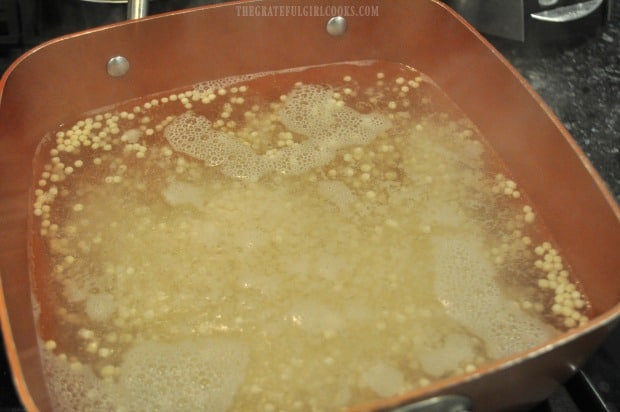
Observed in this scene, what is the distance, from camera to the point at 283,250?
3.38ft

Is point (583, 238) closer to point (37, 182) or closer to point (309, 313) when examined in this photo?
point (309, 313)

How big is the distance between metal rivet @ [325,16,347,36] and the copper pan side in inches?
0.6

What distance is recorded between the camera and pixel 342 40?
129cm

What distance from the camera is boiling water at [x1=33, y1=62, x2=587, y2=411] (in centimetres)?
89

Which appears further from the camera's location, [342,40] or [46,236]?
[342,40]

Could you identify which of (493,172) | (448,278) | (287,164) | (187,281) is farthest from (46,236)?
(493,172)

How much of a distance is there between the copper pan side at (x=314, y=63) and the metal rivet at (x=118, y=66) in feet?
0.04

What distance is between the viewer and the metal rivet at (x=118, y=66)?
116 centimetres

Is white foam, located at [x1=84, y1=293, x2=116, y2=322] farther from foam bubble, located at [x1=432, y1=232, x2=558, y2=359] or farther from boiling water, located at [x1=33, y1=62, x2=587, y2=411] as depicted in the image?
foam bubble, located at [x1=432, y1=232, x2=558, y2=359]

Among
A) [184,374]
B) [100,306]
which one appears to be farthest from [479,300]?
[100,306]

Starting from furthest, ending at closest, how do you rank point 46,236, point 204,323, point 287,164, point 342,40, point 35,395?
point 342,40 < point 287,164 < point 46,236 < point 204,323 < point 35,395

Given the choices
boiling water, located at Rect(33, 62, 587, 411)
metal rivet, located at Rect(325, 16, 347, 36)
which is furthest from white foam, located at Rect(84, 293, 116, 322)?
metal rivet, located at Rect(325, 16, 347, 36)

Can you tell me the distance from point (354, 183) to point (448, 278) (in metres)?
0.25

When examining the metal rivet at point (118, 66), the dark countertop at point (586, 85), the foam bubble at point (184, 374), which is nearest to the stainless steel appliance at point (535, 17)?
the dark countertop at point (586, 85)
